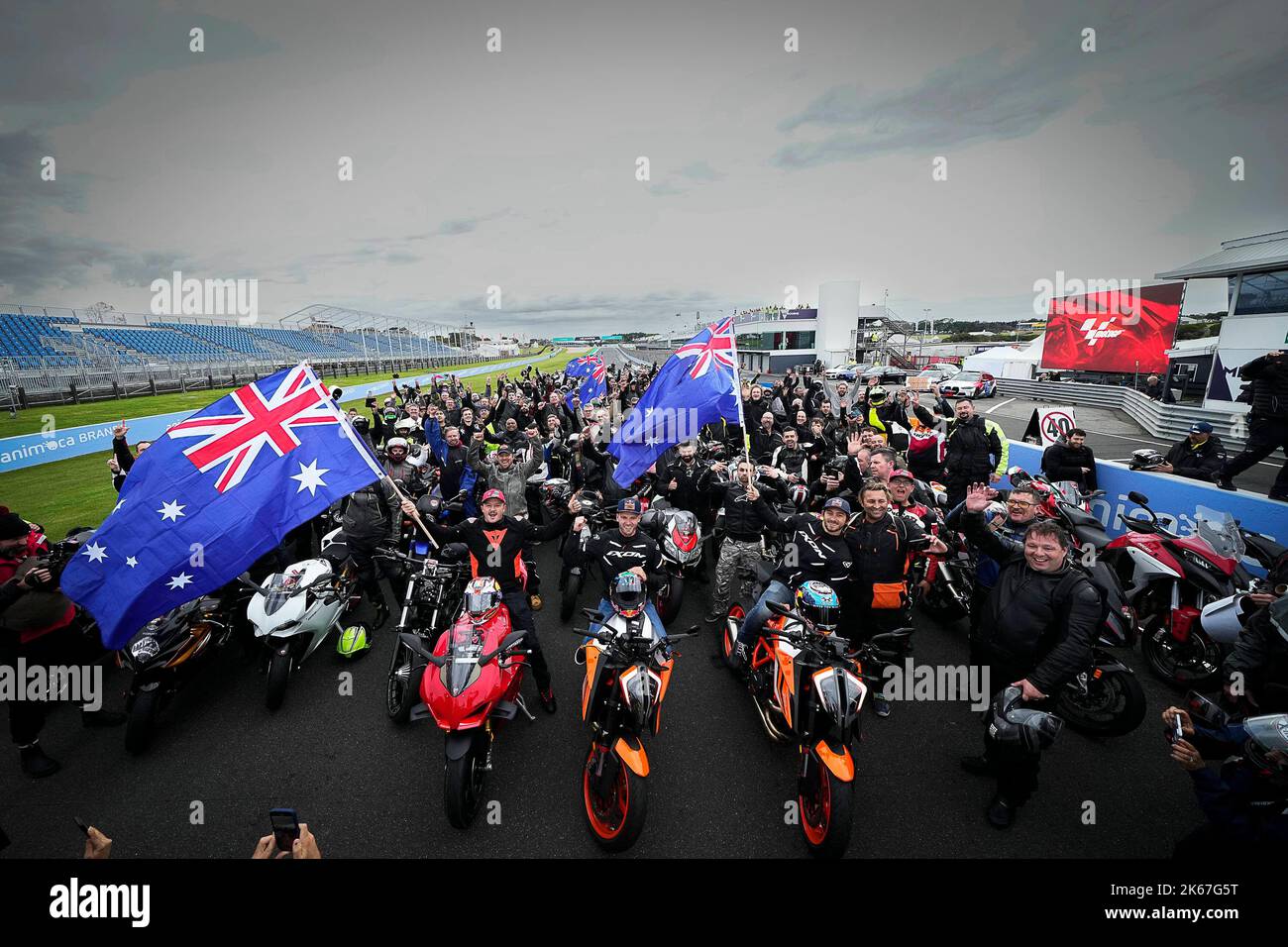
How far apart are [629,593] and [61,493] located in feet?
44.8

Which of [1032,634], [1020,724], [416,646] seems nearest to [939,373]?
[1032,634]

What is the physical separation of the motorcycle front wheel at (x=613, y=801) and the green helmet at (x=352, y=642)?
3.26 meters

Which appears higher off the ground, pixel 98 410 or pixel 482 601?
pixel 98 410

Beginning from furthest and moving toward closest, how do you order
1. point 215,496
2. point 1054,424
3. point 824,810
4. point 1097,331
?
1. point 1097,331
2. point 1054,424
3. point 215,496
4. point 824,810

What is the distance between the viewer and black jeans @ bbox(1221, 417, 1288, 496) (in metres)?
7.05

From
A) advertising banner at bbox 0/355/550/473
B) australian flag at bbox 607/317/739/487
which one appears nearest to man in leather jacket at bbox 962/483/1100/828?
australian flag at bbox 607/317/739/487

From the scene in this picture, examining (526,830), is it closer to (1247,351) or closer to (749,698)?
(749,698)

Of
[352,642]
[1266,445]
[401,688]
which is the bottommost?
[401,688]

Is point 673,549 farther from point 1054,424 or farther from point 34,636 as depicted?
point 1054,424

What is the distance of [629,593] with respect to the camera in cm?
370

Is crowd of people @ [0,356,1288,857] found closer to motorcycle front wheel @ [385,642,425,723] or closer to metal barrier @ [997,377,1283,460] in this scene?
motorcycle front wheel @ [385,642,425,723]

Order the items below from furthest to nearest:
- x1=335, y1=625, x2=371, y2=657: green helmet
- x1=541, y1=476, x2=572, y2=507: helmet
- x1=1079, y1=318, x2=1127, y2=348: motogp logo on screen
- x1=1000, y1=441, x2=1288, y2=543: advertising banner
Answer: x1=1079, y1=318, x2=1127, y2=348: motogp logo on screen, x1=541, y1=476, x2=572, y2=507: helmet, x1=1000, y1=441, x2=1288, y2=543: advertising banner, x1=335, y1=625, x2=371, y2=657: green helmet

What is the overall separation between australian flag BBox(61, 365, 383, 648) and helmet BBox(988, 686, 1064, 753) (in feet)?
16.5
